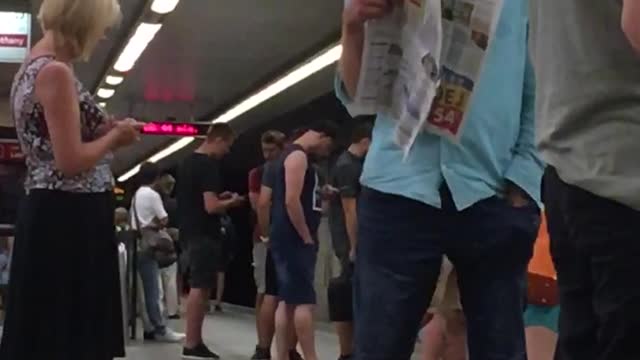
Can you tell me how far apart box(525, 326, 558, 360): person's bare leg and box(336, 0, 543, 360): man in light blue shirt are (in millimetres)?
535

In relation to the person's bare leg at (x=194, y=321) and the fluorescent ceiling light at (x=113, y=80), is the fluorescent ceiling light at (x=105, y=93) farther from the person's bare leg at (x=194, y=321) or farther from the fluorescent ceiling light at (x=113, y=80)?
the person's bare leg at (x=194, y=321)

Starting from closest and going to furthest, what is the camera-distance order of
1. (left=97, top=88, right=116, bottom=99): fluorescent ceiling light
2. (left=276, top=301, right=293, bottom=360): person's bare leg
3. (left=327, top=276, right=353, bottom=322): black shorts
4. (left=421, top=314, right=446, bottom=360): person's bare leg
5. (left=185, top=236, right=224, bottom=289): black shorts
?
(left=421, top=314, right=446, bottom=360): person's bare leg, (left=276, top=301, right=293, bottom=360): person's bare leg, (left=327, top=276, right=353, bottom=322): black shorts, (left=185, top=236, right=224, bottom=289): black shorts, (left=97, top=88, right=116, bottom=99): fluorescent ceiling light

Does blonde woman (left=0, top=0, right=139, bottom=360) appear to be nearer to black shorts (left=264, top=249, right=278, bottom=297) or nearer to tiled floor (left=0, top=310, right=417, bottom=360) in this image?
black shorts (left=264, top=249, right=278, bottom=297)

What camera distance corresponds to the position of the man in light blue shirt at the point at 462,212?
2238 millimetres

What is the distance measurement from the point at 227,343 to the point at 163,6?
3823 millimetres

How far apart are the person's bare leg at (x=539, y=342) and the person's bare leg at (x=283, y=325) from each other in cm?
367

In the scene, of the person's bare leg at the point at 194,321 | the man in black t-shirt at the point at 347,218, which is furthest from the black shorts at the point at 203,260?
the man in black t-shirt at the point at 347,218

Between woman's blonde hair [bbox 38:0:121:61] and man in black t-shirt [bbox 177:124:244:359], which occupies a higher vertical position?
woman's blonde hair [bbox 38:0:121:61]

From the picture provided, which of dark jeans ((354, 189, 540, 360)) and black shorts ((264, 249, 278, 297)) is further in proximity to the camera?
black shorts ((264, 249, 278, 297))

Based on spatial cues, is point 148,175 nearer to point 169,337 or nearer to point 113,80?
point 169,337

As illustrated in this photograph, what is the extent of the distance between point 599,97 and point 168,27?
39.7 feet

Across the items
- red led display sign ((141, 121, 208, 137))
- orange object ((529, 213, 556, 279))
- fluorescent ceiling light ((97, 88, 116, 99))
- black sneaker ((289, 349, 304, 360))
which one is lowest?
black sneaker ((289, 349, 304, 360))

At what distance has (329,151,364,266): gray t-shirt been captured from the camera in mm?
6559

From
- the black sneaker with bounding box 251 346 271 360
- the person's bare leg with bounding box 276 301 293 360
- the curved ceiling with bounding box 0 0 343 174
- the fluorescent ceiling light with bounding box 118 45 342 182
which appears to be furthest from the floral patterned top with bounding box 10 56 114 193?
the curved ceiling with bounding box 0 0 343 174
